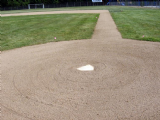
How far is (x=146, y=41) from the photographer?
365 inches

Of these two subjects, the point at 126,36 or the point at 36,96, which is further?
the point at 126,36

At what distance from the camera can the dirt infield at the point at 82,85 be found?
3.70 m

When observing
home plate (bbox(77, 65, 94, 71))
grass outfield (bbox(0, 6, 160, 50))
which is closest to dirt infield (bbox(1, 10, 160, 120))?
home plate (bbox(77, 65, 94, 71))

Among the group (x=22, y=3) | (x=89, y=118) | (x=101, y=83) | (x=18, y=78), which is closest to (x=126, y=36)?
(x=101, y=83)

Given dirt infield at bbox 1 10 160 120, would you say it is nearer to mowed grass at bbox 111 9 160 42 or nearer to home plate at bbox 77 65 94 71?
home plate at bbox 77 65 94 71

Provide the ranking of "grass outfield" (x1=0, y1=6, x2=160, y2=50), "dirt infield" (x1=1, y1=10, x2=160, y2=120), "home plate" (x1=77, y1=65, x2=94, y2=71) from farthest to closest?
"grass outfield" (x1=0, y1=6, x2=160, y2=50) < "home plate" (x1=77, y1=65, x2=94, y2=71) < "dirt infield" (x1=1, y1=10, x2=160, y2=120)

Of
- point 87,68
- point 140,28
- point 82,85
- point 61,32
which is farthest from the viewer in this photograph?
point 140,28

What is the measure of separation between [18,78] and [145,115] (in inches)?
149

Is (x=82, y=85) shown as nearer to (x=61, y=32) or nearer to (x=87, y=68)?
(x=87, y=68)

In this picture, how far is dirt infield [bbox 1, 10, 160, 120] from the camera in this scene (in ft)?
12.1

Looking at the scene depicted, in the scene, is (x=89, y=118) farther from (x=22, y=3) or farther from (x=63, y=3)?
(x=63, y=3)

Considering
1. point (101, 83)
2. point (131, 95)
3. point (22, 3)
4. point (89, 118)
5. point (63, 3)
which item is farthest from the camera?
point (63, 3)

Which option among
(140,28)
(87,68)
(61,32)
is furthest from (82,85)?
(140,28)

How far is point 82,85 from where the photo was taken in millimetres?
4754
